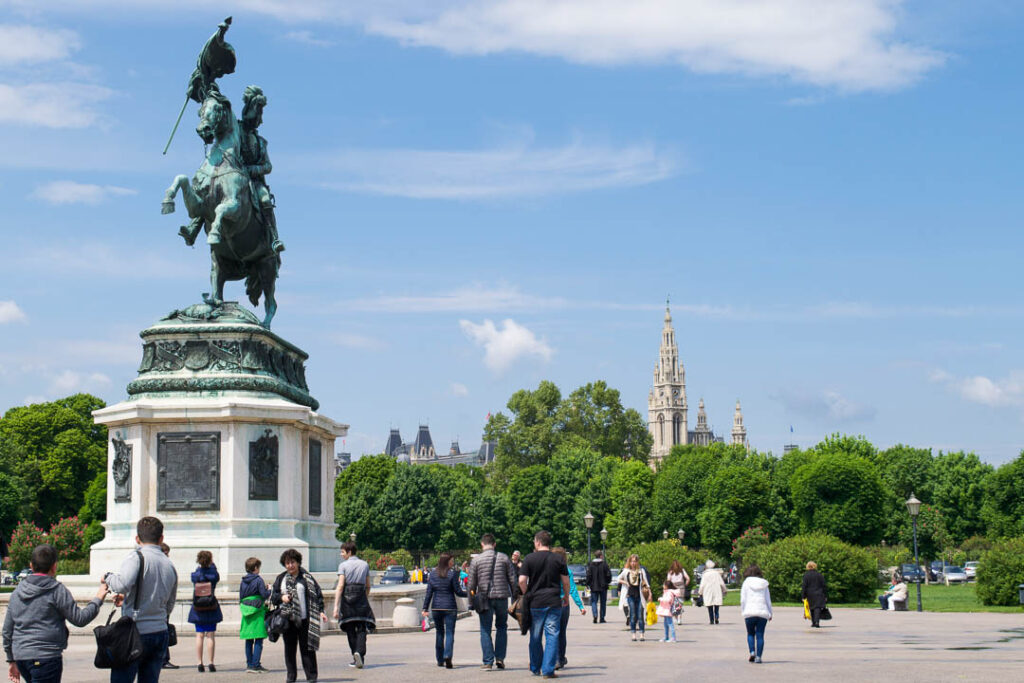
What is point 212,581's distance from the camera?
671 inches

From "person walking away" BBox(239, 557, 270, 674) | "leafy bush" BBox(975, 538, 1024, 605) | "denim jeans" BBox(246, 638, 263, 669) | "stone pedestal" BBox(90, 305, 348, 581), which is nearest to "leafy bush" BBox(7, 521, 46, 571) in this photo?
"stone pedestal" BBox(90, 305, 348, 581)

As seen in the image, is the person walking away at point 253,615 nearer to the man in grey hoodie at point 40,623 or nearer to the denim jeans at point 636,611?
the man in grey hoodie at point 40,623

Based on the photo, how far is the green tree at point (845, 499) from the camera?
75875mm

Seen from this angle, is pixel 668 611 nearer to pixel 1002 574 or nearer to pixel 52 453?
pixel 1002 574

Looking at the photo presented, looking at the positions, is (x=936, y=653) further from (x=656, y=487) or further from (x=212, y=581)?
(x=656, y=487)

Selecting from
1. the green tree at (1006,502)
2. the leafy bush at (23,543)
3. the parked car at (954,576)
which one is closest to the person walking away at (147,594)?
the leafy bush at (23,543)

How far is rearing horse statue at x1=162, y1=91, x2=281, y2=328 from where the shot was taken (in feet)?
84.5

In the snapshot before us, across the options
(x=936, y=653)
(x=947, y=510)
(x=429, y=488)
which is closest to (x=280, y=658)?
(x=936, y=653)

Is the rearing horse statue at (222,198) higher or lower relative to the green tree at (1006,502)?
higher

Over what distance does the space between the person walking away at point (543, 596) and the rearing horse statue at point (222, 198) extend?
39.5 feet

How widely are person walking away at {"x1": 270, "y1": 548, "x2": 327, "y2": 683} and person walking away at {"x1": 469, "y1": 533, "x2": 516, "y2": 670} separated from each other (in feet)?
9.20

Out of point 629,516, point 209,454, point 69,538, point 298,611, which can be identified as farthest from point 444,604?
point 629,516

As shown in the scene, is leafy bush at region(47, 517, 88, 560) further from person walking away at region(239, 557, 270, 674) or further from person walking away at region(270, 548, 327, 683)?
person walking away at region(270, 548, 327, 683)

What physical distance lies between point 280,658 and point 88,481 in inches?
2532
